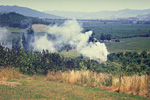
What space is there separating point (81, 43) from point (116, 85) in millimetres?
39998

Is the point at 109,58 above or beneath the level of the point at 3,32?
beneath

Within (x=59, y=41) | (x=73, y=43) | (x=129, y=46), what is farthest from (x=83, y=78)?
(x=129, y=46)

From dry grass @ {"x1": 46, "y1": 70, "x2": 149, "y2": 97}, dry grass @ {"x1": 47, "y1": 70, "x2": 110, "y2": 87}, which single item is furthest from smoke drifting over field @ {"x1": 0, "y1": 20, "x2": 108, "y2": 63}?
dry grass @ {"x1": 46, "y1": 70, "x2": 149, "y2": 97}

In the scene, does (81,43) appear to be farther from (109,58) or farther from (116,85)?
(116,85)

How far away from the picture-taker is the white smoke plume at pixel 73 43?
1966 inches

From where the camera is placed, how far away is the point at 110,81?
20.5m

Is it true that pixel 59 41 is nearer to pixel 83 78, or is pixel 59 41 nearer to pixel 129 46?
pixel 129 46

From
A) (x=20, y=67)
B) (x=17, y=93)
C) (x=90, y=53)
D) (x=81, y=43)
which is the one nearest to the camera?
(x=17, y=93)

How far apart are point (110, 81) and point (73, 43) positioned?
45.6 meters

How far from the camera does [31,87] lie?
1798cm

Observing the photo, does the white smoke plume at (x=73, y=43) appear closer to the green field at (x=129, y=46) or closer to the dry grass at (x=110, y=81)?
the green field at (x=129, y=46)

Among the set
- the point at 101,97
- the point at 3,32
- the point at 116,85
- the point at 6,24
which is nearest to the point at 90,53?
Answer: the point at 116,85

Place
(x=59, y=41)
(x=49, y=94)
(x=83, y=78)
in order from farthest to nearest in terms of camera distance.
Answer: (x=59, y=41) < (x=83, y=78) < (x=49, y=94)

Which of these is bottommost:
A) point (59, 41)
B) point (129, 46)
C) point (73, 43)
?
point (129, 46)
